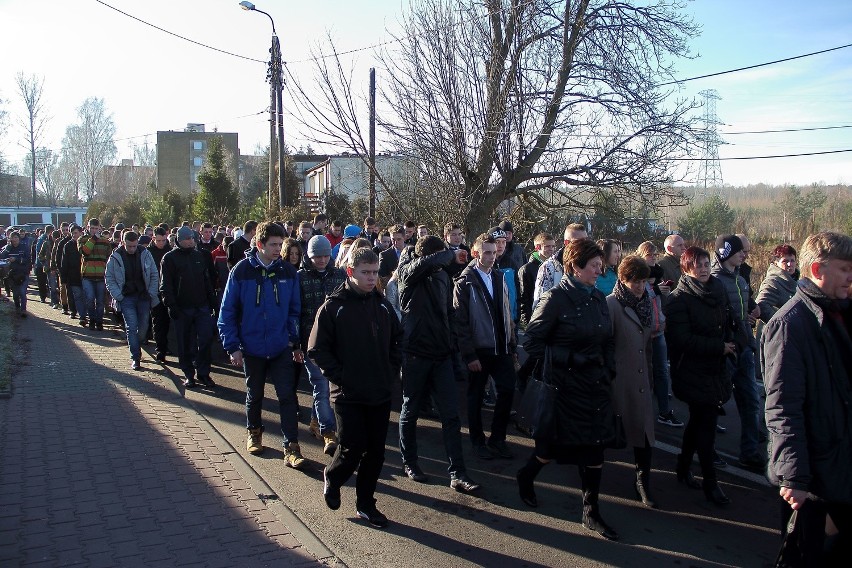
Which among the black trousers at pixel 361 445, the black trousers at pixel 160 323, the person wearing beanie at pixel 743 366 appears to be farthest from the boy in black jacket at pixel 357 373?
the black trousers at pixel 160 323

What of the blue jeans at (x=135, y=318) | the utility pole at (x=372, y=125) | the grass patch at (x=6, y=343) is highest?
the utility pole at (x=372, y=125)

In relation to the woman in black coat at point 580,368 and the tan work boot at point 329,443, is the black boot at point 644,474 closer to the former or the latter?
the woman in black coat at point 580,368

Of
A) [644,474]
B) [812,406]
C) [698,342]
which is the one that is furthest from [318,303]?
[812,406]

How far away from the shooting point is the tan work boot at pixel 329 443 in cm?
632

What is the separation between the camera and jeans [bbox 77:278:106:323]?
12.7 meters

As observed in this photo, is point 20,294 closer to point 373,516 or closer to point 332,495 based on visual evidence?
point 332,495

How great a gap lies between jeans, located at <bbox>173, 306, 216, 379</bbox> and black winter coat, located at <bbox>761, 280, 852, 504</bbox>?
22.9 feet

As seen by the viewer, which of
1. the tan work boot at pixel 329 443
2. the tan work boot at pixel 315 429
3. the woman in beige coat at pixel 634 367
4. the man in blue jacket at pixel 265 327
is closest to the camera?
the woman in beige coat at pixel 634 367

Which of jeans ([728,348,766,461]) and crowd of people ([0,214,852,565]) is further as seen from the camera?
jeans ([728,348,766,461])

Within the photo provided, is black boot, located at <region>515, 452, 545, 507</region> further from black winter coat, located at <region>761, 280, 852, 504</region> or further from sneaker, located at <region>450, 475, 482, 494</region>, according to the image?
black winter coat, located at <region>761, 280, 852, 504</region>

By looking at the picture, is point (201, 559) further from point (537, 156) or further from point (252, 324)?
point (537, 156)

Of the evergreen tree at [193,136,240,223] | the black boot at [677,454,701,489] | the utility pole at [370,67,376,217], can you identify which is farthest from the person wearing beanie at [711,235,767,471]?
the evergreen tree at [193,136,240,223]

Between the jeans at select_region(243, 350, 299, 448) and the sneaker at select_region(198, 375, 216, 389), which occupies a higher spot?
the jeans at select_region(243, 350, 299, 448)

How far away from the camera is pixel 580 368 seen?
473 centimetres
